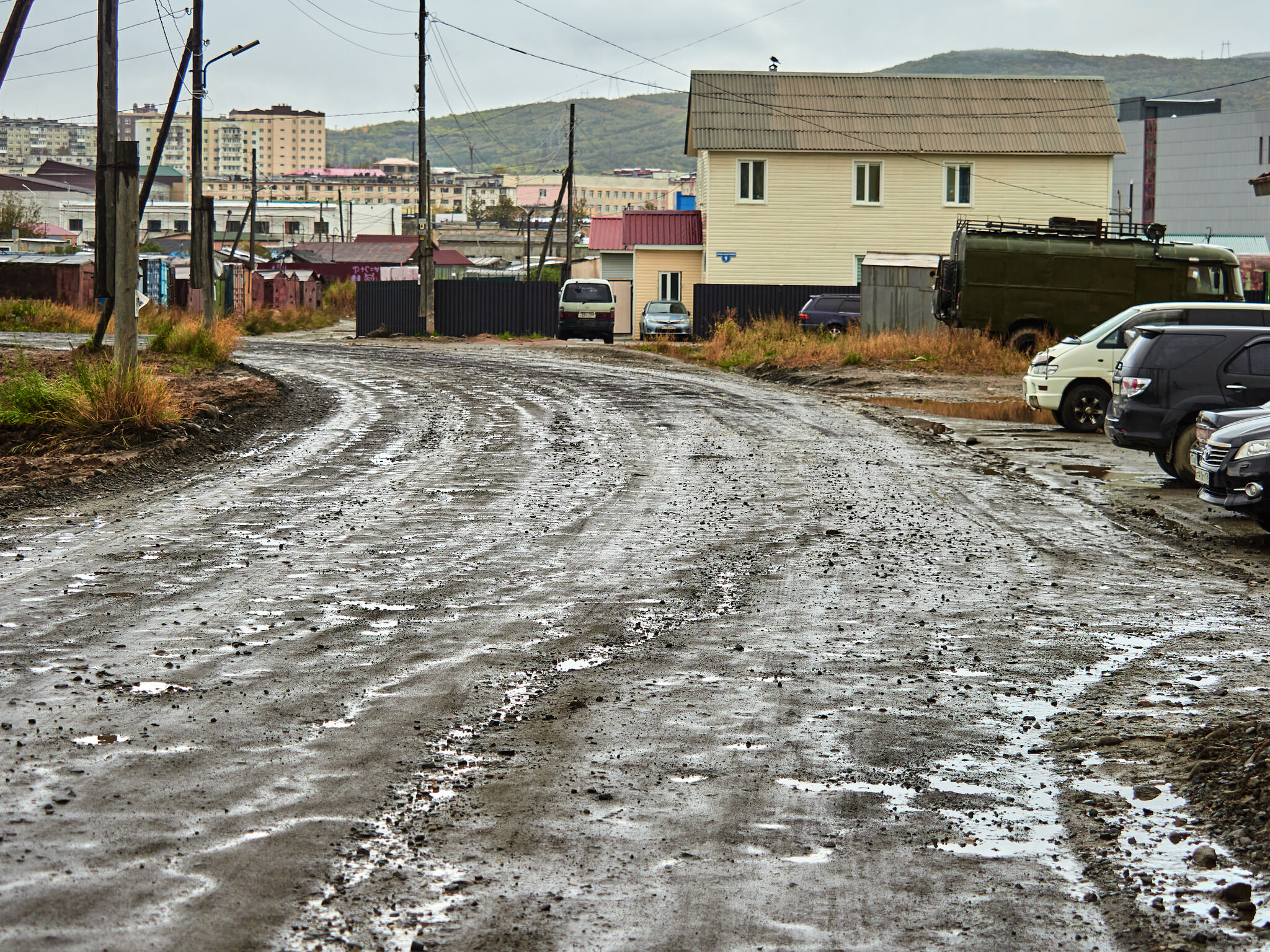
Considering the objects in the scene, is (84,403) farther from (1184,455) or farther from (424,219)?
(424,219)

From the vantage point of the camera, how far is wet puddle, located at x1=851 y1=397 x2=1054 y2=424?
67.8ft

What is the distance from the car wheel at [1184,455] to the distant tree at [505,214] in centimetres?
13862

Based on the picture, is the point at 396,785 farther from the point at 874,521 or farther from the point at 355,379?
the point at 355,379

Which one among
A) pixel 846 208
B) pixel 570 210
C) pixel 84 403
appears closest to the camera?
pixel 84 403

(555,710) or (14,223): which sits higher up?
(14,223)

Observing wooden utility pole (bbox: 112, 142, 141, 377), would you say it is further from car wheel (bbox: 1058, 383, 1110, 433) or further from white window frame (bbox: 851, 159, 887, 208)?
white window frame (bbox: 851, 159, 887, 208)

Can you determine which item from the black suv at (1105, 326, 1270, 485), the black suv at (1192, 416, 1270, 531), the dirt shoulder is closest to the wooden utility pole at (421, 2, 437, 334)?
the dirt shoulder

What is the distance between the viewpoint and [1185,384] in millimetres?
14086

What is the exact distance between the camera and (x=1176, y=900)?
4035mm

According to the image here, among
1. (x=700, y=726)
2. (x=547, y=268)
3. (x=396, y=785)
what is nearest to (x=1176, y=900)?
(x=700, y=726)

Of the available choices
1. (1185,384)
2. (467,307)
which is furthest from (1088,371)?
(467,307)

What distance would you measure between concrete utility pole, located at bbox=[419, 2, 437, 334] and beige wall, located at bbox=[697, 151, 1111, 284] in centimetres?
948

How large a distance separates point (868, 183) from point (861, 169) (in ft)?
1.76

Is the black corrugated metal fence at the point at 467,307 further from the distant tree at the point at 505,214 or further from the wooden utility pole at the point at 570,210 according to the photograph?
the distant tree at the point at 505,214
